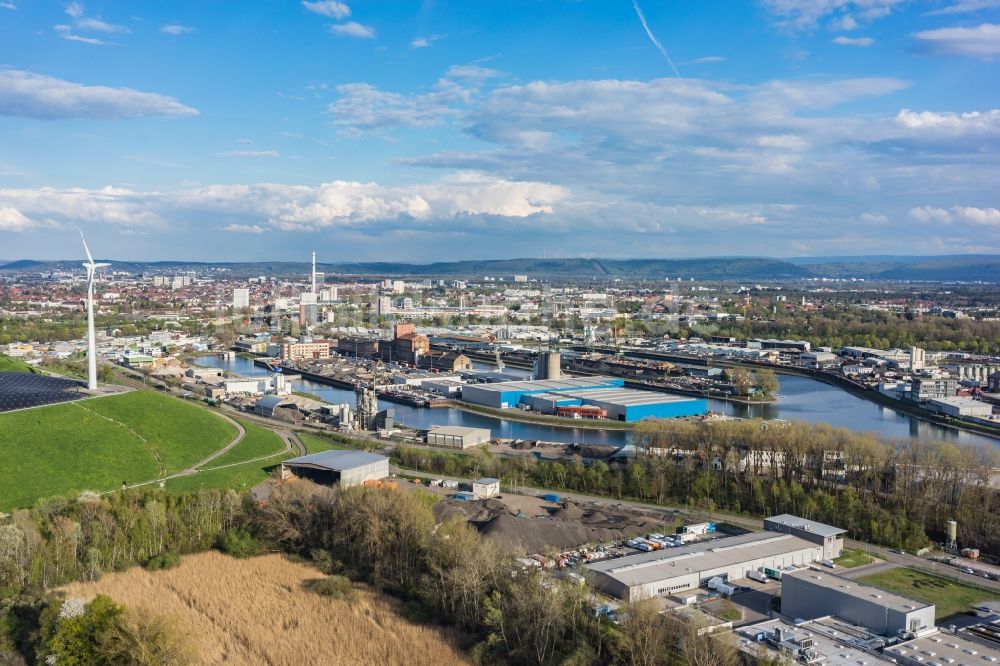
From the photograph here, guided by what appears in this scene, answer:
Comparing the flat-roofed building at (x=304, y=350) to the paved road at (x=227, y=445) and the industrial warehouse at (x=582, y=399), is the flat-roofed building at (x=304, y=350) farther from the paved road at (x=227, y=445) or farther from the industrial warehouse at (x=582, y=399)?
the paved road at (x=227, y=445)

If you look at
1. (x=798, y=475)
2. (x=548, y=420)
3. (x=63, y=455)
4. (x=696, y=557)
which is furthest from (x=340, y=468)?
(x=548, y=420)

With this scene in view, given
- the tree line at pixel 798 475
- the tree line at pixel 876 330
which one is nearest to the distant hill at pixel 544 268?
the tree line at pixel 876 330

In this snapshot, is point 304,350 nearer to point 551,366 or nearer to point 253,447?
point 551,366

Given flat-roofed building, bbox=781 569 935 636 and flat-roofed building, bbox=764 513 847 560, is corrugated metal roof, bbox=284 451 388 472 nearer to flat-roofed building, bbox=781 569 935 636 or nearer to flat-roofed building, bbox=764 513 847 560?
flat-roofed building, bbox=764 513 847 560

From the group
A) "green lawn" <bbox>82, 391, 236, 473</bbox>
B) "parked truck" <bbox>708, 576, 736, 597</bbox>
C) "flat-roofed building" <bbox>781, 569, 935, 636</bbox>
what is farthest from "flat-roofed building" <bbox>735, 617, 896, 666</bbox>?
"green lawn" <bbox>82, 391, 236, 473</bbox>

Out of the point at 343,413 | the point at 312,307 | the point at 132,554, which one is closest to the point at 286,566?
the point at 132,554

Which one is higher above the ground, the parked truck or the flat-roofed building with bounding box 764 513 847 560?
the flat-roofed building with bounding box 764 513 847 560

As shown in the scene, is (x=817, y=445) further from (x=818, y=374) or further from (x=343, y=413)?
(x=818, y=374)
